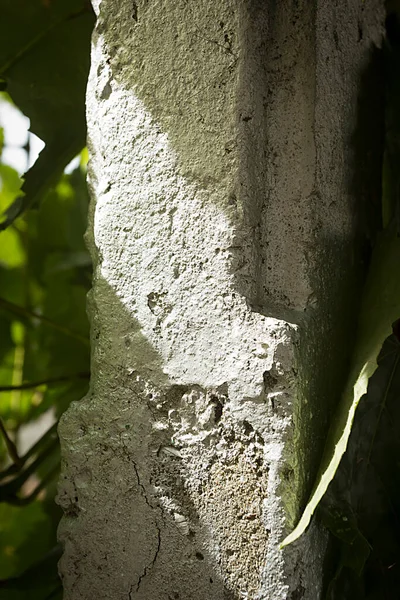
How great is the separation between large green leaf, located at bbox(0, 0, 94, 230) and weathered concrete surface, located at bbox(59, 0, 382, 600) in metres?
0.29

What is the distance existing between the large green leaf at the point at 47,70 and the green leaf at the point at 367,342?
0.49m

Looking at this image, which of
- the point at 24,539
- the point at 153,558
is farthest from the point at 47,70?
the point at 24,539

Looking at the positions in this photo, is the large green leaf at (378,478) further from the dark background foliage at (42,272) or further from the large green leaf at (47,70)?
the large green leaf at (47,70)

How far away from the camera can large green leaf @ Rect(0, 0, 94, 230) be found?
919 millimetres

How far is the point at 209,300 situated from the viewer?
1.91 feet

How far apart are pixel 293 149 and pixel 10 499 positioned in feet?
2.43

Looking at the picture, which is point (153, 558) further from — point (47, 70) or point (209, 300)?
point (47, 70)

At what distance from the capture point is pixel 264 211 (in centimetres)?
60

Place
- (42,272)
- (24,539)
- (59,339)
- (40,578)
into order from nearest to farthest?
1. (40,578)
2. (24,539)
3. (59,339)
4. (42,272)

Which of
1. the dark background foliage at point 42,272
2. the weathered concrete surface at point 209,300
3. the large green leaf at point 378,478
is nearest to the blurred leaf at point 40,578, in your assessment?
the dark background foliage at point 42,272

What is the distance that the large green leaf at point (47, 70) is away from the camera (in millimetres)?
919

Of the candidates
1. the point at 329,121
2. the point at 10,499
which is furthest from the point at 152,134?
the point at 10,499

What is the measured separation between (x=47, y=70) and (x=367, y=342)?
1.99 ft

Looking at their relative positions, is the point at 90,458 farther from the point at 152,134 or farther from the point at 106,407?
the point at 152,134
